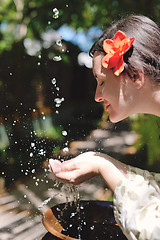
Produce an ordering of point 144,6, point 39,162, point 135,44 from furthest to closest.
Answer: point 39,162
point 144,6
point 135,44

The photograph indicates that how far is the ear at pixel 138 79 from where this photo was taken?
0.97 m

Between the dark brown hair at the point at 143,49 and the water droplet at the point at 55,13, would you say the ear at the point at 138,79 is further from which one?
the water droplet at the point at 55,13

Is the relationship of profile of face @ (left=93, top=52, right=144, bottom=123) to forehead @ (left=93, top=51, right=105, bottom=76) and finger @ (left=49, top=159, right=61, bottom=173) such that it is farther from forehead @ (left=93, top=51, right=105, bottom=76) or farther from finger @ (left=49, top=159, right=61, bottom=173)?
finger @ (left=49, top=159, right=61, bottom=173)

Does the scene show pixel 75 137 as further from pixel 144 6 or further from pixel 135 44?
pixel 135 44

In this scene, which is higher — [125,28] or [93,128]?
[125,28]

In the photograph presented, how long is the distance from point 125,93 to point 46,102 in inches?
84.1

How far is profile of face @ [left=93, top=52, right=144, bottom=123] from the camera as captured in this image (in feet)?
3.24

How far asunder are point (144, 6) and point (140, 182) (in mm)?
2075

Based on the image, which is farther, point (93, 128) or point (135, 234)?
point (93, 128)

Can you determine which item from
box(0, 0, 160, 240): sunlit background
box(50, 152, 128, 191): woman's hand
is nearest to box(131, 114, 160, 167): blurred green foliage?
box(0, 0, 160, 240): sunlit background

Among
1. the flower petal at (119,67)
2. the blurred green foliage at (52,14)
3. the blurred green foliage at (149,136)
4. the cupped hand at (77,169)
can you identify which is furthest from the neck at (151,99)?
the blurred green foliage at (52,14)

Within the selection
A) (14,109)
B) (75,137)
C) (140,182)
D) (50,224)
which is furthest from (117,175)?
(75,137)

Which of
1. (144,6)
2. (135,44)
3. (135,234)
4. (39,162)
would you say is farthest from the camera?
(39,162)

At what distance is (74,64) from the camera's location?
10.8 ft
